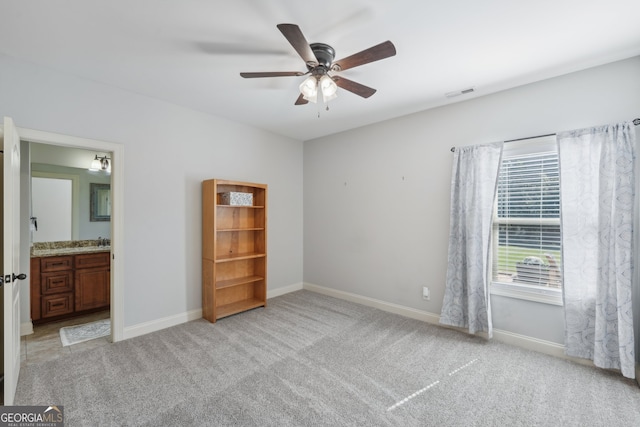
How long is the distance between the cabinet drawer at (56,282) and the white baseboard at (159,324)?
1.36 meters

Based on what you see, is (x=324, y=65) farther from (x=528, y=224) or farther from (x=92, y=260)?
(x=92, y=260)

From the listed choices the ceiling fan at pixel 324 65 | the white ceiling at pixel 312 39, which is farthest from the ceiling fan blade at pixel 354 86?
the white ceiling at pixel 312 39

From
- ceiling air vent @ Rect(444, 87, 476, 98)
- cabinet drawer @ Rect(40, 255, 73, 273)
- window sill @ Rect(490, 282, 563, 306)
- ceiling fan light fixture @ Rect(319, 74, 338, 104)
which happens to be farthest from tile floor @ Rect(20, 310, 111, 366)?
ceiling air vent @ Rect(444, 87, 476, 98)

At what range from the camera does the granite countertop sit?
3588mm

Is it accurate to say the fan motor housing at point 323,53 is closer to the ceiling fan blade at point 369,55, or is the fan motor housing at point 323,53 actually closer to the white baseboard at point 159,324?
the ceiling fan blade at point 369,55

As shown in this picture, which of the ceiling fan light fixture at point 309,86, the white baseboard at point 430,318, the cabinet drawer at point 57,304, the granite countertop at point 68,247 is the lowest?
the white baseboard at point 430,318

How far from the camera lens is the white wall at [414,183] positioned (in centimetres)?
261

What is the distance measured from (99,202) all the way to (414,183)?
189 inches

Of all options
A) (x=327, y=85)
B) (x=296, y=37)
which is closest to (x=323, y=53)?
(x=327, y=85)

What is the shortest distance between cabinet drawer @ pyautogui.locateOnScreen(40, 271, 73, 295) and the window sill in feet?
16.7

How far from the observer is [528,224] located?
2.91m

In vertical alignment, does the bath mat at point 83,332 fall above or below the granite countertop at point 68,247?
below

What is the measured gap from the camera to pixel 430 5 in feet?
5.90

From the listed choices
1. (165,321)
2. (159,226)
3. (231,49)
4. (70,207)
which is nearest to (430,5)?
(231,49)
